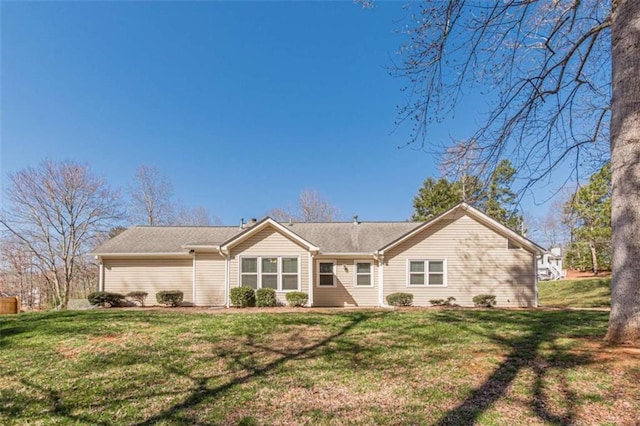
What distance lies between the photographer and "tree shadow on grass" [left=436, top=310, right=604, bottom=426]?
12.7ft

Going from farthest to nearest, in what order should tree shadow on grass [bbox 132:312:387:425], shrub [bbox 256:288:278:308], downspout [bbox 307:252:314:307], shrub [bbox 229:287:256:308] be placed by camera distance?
downspout [bbox 307:252:314:307], shrub [bbox 256:288:278:308], shrub [bbox 229:287:256:308], tree shadow on grass [bbox 132:312:387:425]

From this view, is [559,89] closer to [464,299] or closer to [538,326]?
[538,326]

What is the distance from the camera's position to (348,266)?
52.3 ft

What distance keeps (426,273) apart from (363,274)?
9.60ft

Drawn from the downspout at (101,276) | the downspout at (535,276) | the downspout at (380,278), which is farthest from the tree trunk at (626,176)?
the downspout at (101,276)

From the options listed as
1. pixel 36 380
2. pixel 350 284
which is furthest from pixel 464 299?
pixel 36 380

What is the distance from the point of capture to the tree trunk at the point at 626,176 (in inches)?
210

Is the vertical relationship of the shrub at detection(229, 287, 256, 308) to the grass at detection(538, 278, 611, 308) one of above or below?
above

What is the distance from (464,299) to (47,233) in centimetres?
2856

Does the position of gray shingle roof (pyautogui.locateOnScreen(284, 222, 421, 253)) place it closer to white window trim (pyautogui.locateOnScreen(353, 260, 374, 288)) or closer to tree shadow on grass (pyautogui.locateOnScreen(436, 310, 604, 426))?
white window trim (pyautogui.locateOnScreen(353, 260, 374, 288))

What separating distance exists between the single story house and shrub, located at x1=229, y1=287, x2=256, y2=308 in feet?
1.85

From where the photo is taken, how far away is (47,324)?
9281 mm

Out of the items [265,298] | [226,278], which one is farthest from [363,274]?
[226,278]

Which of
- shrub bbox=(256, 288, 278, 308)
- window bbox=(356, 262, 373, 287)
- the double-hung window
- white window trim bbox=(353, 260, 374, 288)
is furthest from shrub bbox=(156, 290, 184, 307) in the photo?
window bbox=(356, 262, 373, 287)
